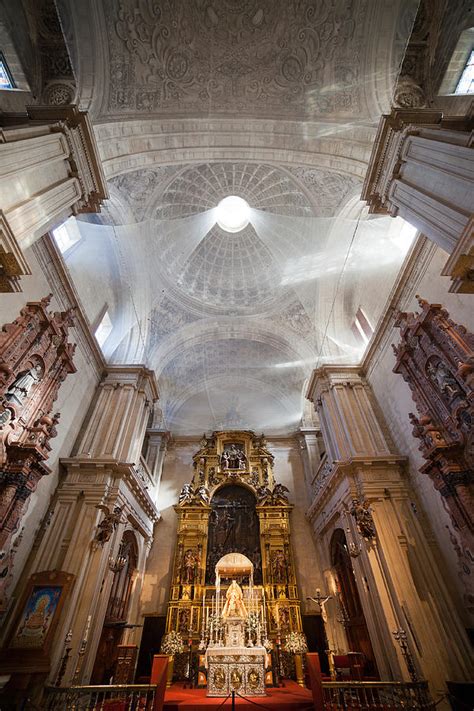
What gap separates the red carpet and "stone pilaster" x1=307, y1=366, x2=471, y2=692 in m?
2.13

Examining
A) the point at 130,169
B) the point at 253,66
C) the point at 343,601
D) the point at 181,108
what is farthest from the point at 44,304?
the point at 343,601

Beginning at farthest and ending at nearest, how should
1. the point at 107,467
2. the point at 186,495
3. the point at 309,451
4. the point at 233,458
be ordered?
the point at 233,458, the point at 309,451, the point at 186,495, the point at 107,467

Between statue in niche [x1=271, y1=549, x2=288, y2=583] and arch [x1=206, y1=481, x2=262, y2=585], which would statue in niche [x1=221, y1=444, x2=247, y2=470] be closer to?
arch [x1=206, y1=481, x2=262, y2=585]

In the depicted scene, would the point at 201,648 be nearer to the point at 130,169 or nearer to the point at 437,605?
the point at 437,605

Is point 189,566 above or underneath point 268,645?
above

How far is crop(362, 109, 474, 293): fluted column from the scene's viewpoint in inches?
208

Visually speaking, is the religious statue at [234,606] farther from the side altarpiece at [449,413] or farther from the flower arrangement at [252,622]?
the side altarpiece at [449,413]

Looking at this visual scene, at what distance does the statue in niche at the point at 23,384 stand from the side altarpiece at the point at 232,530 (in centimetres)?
1002

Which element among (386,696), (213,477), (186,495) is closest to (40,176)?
(386,696)

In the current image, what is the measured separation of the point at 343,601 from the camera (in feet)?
37.1

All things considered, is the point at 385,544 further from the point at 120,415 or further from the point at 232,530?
the point at 120,415

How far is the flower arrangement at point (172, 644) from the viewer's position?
10.6m

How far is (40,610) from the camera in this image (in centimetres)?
742

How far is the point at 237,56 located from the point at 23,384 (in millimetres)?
9872
